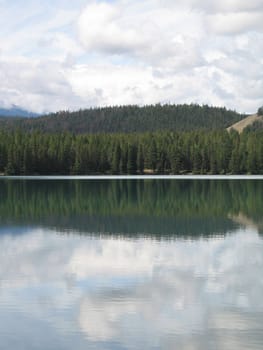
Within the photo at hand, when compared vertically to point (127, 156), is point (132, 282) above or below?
below

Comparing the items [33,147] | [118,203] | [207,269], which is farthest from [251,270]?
[33,147]

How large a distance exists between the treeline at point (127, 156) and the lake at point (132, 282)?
4150 inches

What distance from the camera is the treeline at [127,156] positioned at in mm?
150000

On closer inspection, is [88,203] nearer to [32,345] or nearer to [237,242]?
[237,242]

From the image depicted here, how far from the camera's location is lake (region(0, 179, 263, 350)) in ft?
54.7

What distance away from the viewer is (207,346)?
15523mm

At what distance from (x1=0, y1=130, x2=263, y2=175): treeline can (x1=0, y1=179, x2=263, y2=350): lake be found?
346ft

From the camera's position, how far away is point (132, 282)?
2327 cm

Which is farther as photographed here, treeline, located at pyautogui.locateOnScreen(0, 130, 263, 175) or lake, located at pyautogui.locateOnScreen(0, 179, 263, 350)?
treeline, located at pyautogui.locateOnScreen(0, 130, 263, 175)

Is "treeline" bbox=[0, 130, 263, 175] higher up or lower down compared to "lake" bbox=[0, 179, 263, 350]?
higher up

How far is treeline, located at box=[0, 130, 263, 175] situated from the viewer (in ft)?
492

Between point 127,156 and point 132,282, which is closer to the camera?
point 132,282

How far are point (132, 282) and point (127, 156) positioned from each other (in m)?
136

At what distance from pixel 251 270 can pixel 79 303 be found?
960cm
